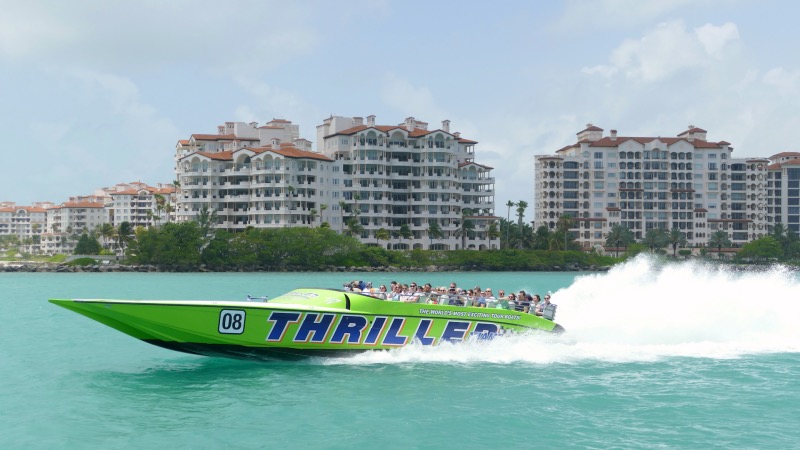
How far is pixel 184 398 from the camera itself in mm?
16844

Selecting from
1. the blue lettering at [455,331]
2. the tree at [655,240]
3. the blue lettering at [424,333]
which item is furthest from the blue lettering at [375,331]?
the tree at [655,240]

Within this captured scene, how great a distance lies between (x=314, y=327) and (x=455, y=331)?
12.4 ft

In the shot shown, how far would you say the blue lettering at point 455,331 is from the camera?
67.1 ft

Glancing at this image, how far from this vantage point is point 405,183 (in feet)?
381

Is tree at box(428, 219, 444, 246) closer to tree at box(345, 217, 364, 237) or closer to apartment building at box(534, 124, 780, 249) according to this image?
tree at box(345, 217, 364, 237)

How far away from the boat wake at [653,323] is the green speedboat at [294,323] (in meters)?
0.47

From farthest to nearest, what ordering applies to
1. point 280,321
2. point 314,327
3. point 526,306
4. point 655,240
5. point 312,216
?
point 655,240 → point 312,216 → point 526,306 → point 314,327 → point 280,321

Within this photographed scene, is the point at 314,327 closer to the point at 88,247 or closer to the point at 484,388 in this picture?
the point at 484,388

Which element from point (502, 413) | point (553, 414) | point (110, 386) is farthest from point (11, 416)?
point (553, 414)

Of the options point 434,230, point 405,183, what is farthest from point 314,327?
point 405,183

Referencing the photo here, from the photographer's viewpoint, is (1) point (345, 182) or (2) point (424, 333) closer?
(2) point (424, 333)

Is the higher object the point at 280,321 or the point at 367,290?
→ the point at 367,290

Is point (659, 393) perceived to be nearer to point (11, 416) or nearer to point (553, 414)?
point (553, 414)

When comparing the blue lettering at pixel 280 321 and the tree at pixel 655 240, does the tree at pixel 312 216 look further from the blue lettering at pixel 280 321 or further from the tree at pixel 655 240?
the blue lettering at pixel 280 321
